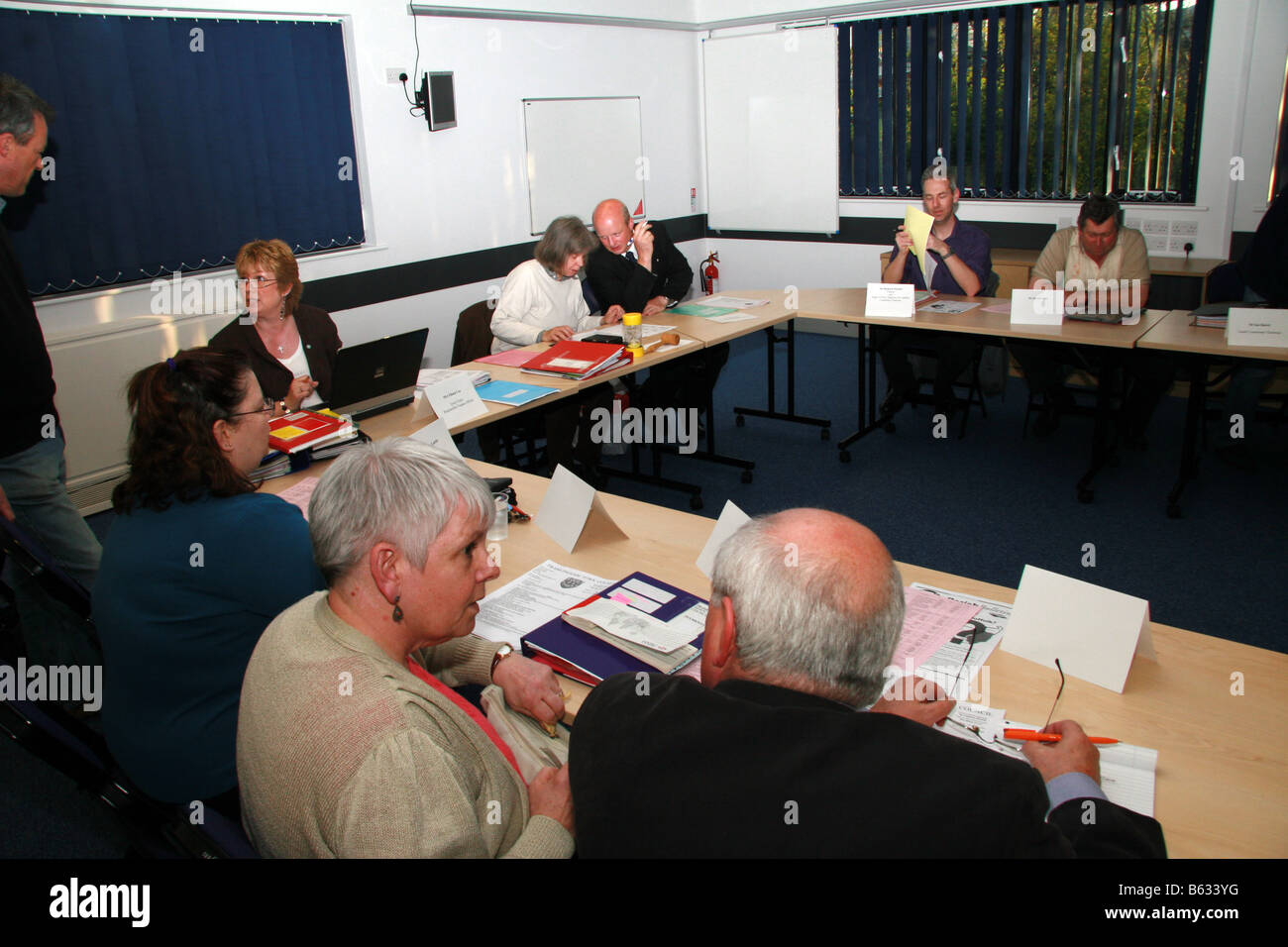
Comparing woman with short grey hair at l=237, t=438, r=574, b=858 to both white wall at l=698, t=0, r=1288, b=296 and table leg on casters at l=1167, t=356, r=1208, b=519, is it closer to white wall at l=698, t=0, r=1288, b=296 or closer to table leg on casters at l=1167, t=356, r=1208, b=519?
table leg on casters at l=1167, t=356, r=1208, b=519

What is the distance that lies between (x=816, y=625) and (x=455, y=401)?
2.34 m

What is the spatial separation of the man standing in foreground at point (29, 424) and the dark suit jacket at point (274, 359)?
61cm

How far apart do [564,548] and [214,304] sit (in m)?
3.29

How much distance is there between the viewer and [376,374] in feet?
10.7

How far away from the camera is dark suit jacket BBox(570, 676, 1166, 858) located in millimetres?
996

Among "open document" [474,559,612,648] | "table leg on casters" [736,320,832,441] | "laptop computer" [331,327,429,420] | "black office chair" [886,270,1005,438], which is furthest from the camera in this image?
"table leg on casters" [736,320,832,441]

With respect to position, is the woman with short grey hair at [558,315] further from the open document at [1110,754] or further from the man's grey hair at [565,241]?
the open document at [1110,754]

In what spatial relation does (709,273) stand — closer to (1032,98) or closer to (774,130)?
(774,130)

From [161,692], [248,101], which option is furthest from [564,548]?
[248,101]

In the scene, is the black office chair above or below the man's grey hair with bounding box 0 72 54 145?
below

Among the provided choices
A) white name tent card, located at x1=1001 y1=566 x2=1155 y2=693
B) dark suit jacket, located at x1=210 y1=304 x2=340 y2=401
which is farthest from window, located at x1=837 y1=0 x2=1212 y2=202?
white name tent card, located at x1=1001 y1=566 x2=1155 y2=693

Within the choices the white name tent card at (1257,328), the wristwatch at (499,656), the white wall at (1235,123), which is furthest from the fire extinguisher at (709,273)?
the wristwatch at (499,656)

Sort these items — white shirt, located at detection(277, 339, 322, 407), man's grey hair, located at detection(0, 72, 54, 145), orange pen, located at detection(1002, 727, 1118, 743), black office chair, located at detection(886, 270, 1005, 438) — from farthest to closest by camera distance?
1. black office chair, located at detection(886, 270, 1005, 438)
2. white shirt, located at detection(277, 339, 322, 407)
3. man's grey hair, located at detection(0, 72, 54, 145)
4. orange pen, located at detection(1002, 727, 1118, 743)
